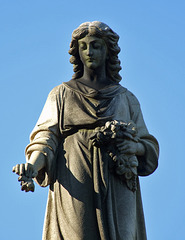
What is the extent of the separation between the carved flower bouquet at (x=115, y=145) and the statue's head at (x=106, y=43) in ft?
5.46

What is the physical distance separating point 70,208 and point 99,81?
287 cm

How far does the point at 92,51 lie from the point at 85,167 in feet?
7.91

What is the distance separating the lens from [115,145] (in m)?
19.6

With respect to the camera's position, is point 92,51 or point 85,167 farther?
point 92,51

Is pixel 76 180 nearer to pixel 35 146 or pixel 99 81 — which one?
pixel 35 146

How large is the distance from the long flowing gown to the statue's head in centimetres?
37

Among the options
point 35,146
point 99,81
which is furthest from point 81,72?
point 35,146

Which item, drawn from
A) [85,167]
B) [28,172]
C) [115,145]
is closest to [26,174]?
[28,172]

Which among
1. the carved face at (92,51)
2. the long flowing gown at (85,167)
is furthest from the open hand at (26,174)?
the carved face at (92,51)

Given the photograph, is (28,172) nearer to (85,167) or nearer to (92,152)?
(85,167)

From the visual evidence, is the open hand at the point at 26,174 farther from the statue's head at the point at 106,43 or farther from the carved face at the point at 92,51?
the statue's head at the point at 106,43

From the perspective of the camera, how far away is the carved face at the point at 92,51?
20.4 m

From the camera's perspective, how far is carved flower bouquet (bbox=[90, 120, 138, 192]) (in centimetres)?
1945

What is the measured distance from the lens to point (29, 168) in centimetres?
1884
